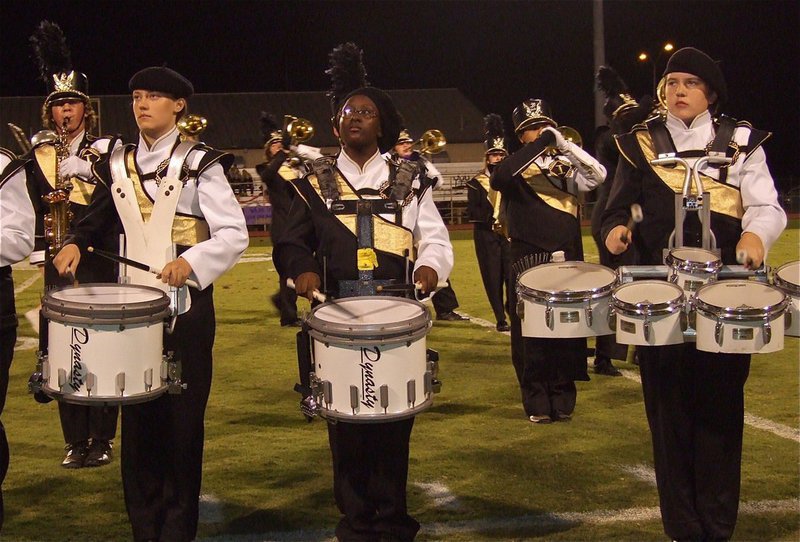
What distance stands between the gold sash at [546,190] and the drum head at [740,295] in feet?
10.2

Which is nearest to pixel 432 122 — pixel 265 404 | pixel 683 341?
pixel 265 404

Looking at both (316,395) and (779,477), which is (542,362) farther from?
(316,395)

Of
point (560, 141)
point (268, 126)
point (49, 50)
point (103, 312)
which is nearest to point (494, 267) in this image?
point (268, 126)

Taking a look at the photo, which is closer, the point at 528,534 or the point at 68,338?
the point at 68,338

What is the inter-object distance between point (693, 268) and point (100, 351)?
2.13 meters

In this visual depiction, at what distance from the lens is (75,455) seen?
6.19m

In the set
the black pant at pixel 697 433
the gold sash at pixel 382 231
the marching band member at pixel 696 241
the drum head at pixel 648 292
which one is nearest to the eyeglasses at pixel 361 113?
the gold sash at pixel 382 231

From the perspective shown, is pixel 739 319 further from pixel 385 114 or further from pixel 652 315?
pixel 385 114

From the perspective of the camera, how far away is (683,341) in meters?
4.11

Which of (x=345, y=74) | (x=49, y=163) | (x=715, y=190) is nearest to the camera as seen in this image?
(x=715, y=190)

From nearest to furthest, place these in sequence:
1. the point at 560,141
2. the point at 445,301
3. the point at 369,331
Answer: the point at 369,331
the point at 560,141
the point at 445,301

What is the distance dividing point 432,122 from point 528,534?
154 feet

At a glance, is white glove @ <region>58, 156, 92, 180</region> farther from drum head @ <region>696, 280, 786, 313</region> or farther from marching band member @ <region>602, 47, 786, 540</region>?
drum head @ <region>696, 280, 786, 313</region>

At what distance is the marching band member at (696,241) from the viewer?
4398 mm
